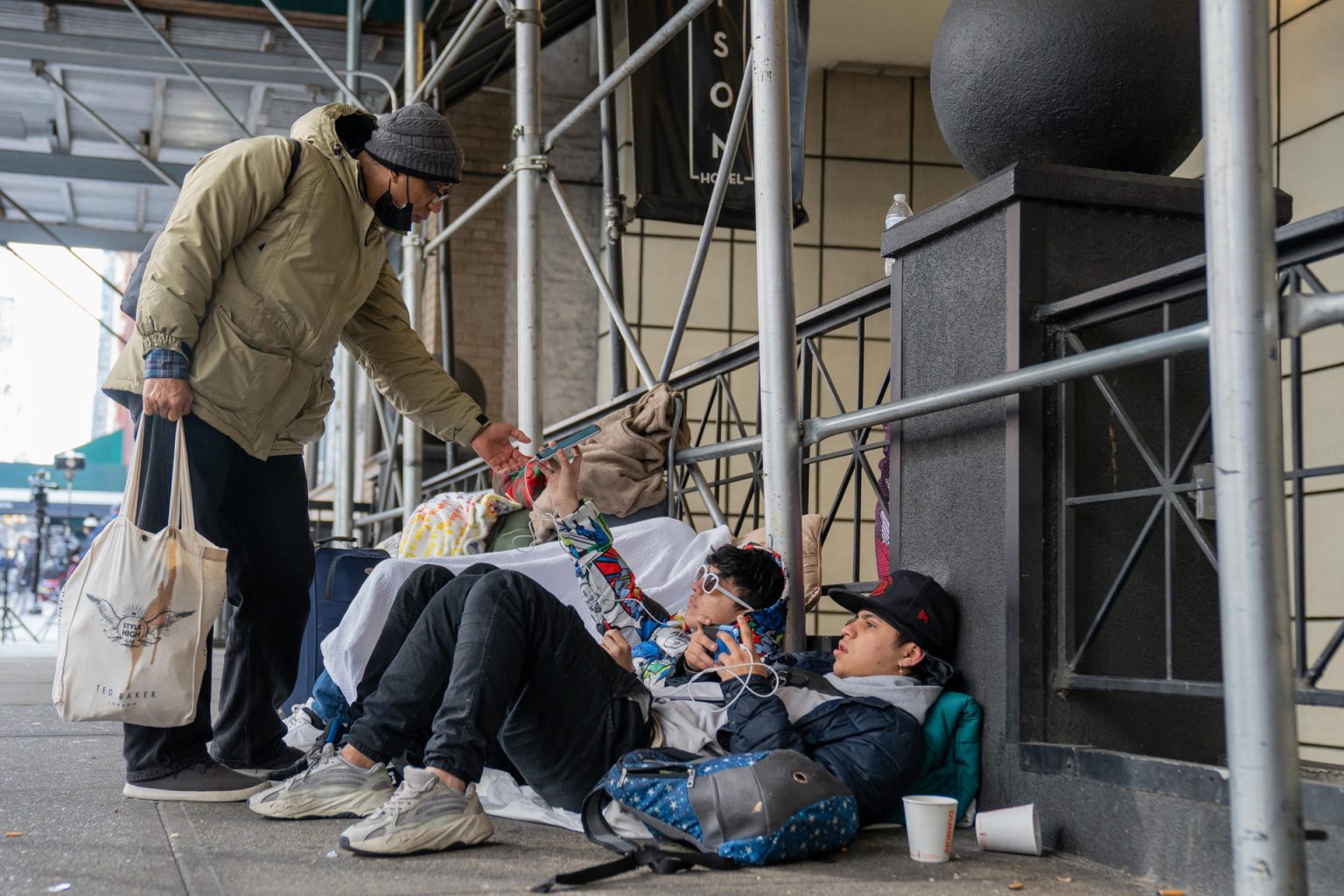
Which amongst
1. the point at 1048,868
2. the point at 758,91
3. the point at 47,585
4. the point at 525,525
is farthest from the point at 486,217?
the point at 47,585

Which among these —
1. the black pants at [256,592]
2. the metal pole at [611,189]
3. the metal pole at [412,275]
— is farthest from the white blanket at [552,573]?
the metal pole at [412,275]

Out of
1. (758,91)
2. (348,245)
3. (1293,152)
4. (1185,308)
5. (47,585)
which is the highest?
(1293,152)

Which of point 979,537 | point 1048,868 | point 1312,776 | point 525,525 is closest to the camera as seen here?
point 1312,776

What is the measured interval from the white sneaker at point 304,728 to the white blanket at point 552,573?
38 centimetres

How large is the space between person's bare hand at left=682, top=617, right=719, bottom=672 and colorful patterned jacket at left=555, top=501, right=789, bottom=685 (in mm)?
121

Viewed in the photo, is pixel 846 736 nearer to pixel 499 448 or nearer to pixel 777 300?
pixel 777 300

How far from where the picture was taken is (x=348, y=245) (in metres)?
3.57

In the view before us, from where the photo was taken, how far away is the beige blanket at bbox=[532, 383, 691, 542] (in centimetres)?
485

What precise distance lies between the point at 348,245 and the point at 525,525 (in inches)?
74.6

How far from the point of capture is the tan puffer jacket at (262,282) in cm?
324

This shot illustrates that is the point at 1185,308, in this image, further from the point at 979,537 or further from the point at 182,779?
the point at 182,779

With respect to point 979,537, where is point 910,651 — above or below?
below

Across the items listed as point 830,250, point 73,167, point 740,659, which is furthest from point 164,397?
point 73,167

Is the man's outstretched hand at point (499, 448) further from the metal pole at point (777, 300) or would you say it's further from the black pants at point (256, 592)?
the metal pole at point (777, 300)
